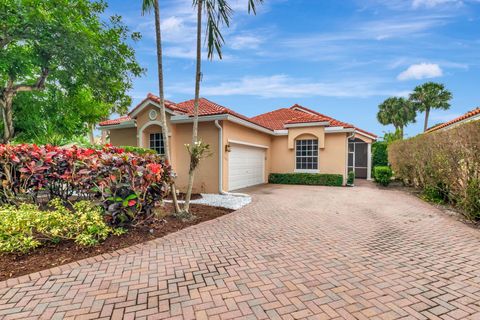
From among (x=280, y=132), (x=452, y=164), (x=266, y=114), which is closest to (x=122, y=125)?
(x=280, y=132)

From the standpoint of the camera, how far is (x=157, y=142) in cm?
1351

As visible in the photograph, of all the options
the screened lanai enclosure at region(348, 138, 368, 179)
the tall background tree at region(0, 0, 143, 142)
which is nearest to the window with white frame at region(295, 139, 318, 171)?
the screened lanai enclosure at region(348, 138, 368, 179)

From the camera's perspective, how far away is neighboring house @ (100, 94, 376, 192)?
12.1 m

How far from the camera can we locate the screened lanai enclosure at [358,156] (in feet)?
70.4

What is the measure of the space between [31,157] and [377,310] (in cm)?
823

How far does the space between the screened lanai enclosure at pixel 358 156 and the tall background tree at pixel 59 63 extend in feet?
60.8

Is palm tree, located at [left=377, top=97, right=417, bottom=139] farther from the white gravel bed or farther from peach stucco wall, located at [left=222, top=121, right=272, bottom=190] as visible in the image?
the white gravel bed

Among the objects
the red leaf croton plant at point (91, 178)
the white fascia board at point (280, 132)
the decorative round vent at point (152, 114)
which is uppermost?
the decorative round vent at point (152, 114)

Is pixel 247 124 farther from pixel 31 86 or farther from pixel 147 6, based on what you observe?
pixel 31 86

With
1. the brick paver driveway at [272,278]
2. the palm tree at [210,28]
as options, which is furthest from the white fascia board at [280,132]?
the brick paver driveway at [272,278]

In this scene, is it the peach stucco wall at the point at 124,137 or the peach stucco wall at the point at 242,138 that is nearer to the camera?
the peach stucco wall at the point at 242,138

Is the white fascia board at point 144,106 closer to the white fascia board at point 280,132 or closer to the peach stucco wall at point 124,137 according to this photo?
the peach stucco wall at point 124,137

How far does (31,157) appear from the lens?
6.48 metres

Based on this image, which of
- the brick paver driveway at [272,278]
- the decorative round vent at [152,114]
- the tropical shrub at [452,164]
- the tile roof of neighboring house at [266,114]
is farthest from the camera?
the decorative round vent at [152,114]
